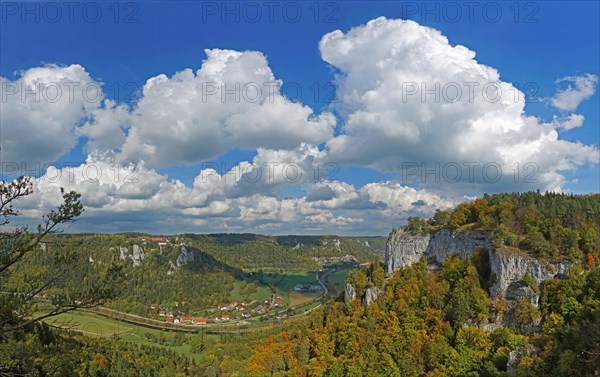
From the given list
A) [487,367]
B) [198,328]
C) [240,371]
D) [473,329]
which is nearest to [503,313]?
[473,329]

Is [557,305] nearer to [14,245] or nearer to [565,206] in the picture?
[565,206]

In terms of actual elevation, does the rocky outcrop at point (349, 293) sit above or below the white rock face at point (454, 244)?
below

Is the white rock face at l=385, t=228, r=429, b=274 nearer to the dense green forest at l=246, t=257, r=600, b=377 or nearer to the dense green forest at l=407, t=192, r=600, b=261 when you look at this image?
the dense green forest at l=246, t=257, r=600, b=377

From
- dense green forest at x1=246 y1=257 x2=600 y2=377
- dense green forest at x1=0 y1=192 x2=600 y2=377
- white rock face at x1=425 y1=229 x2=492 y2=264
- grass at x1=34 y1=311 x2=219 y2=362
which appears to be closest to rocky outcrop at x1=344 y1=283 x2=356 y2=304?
dense green forest at x1=0 y1=192 x2=600 y2=377

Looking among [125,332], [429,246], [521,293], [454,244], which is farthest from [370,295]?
[125,332]

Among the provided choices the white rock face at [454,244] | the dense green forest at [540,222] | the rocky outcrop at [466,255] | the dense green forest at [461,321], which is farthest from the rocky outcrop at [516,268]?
the white rock face at [454,244]

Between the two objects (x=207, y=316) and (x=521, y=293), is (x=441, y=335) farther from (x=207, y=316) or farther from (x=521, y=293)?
(x=207, y=316)

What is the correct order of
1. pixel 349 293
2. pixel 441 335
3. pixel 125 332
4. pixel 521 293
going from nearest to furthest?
pixel 521 293 → pixel 441 335 → pixel 349 293 → pixel 125 332

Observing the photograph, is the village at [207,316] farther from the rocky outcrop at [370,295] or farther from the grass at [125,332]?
the rocky outcrop at [370,295]
